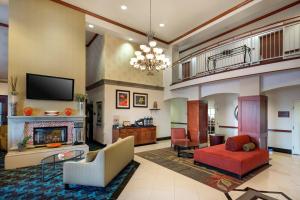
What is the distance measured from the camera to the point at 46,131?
546 cm

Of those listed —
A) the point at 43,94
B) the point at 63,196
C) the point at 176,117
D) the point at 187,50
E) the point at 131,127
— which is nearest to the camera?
the point at 63,196

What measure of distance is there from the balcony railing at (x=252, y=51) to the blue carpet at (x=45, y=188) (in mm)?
5144

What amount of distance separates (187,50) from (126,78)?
4.42 m

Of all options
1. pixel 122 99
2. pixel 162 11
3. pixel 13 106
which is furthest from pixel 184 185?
pixel 162 11

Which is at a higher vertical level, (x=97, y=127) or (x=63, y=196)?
(x=97, y=127)

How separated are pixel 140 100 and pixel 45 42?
4669mm

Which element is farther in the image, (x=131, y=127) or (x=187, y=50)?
(x=187, y=50)

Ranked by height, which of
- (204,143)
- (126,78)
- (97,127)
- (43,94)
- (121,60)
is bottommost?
(204,143)

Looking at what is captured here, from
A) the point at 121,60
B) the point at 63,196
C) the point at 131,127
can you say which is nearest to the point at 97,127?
the point at 131,127

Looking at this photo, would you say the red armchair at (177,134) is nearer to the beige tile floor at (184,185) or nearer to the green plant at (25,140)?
the beige tile floor at (184,185)

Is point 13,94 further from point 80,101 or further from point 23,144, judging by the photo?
point 80,101

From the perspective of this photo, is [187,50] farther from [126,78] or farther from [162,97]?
[126,78]

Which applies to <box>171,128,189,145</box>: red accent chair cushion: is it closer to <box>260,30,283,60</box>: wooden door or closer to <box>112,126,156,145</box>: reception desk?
<box>112,126,156,145</box>: reception desk

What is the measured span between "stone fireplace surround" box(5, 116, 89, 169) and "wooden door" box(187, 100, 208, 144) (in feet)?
15.4
